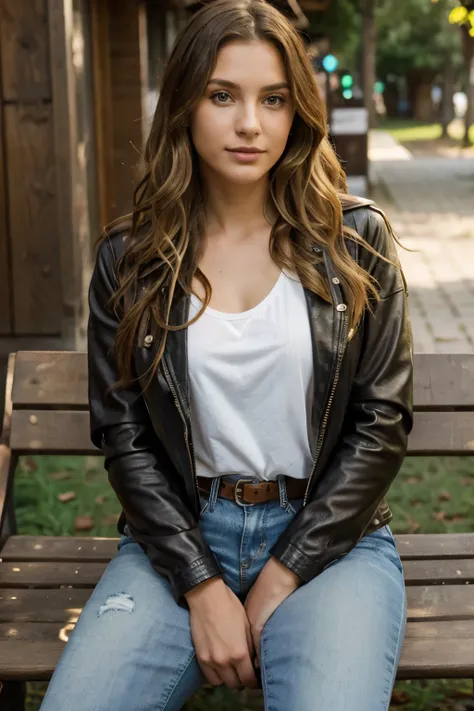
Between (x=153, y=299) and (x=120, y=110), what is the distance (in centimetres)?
809

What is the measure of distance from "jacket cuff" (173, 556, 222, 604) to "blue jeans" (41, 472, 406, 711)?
4 cm

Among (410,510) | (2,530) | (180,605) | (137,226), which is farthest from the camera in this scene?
(410,510)

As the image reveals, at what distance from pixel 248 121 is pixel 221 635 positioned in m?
1.17

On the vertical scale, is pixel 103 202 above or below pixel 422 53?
below

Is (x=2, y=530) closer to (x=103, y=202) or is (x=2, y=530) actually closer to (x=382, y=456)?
(x=382, y=456)

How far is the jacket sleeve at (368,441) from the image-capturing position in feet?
8.78

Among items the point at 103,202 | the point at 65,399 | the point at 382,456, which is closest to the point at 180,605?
the point at 382,456

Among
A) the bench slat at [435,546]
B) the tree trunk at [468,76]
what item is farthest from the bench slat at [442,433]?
the tree trunk at [468,76]

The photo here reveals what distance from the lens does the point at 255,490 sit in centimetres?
277

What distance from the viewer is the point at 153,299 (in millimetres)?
2816

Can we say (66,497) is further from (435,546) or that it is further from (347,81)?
(347,81)

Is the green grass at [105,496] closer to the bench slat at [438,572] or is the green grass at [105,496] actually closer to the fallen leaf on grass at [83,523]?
the fallen leaf on grass at [83,523]

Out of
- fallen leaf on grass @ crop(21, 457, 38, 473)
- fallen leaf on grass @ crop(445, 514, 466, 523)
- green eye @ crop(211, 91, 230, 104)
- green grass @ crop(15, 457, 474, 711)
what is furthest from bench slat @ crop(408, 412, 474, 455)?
fallen leaf on grass @ crop(21, 457, 38, 473)

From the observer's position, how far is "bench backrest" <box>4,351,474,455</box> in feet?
11.7
